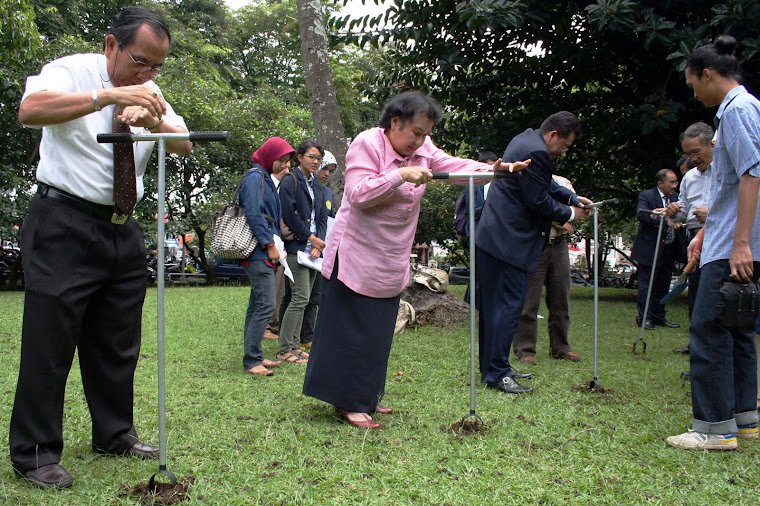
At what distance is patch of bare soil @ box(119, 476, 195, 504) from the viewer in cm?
253

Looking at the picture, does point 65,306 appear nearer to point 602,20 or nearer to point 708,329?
point 708,329

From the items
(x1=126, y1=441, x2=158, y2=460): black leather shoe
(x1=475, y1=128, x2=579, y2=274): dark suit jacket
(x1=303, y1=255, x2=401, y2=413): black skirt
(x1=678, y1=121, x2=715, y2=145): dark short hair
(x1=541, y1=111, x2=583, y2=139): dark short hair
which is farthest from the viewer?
(x1=541, y1=111, x2=583, y2=139): dark short hair

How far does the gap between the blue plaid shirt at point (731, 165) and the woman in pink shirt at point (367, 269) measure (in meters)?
1.47

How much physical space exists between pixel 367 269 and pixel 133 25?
1.71 m

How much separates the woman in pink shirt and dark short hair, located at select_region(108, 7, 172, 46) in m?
1.26

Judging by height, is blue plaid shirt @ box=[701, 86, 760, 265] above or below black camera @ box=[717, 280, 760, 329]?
above

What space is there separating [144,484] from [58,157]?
1.37 meters

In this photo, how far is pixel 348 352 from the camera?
3.75 metres

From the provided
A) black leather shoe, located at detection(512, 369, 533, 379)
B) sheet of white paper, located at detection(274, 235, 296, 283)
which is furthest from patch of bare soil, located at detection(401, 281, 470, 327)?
black leather shoe, located at detection(512, 369, 533, 379)

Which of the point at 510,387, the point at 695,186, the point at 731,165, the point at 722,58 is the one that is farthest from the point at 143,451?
the point at 695,186

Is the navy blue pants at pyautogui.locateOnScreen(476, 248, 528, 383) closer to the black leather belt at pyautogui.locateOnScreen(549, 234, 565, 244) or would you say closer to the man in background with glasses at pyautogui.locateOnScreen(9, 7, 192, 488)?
the black leather belt at pyautogui.locateOnScreen(549, 234, 565, 244)

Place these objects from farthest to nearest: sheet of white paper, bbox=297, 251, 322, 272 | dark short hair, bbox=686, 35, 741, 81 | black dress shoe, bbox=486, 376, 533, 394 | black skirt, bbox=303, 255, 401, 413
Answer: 1. sheet of white paper, bbox=297, 251, 322, 272
2. black dress shoe, bbox=486, 376, 533, 394
3. black skirt, bbox=303, 255, 401, 413
4. dark short hair, bbox=686, 35, 741, 81

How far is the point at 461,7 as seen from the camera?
26.7 feet

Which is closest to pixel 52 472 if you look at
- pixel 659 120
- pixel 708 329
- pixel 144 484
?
pixel 144 484
